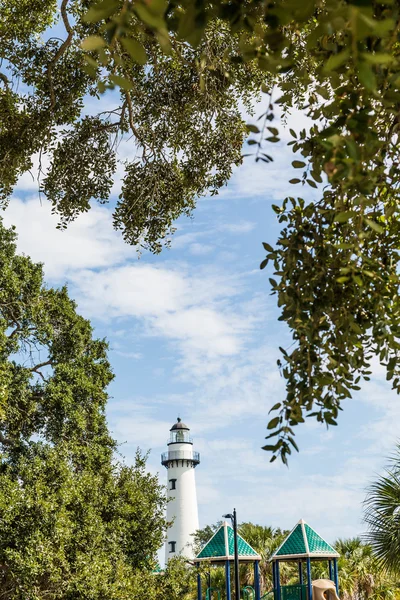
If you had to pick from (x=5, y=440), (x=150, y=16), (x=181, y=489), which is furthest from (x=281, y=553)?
(x=181, y=489)

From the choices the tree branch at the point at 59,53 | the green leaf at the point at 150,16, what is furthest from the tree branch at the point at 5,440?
the green leaf at the point at 150,16

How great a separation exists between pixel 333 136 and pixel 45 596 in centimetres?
1681

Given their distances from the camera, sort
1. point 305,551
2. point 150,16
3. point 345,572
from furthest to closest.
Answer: point 345,572, point 305,551, point 150,16

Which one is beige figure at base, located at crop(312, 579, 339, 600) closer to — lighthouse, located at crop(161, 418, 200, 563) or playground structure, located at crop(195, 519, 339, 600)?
playground structure, located at crop(195, 519, 339, 600)

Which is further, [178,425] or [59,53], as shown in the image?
[178,425]

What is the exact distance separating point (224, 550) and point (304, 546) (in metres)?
2.91

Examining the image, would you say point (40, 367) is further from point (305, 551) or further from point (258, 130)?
point (258, 130)

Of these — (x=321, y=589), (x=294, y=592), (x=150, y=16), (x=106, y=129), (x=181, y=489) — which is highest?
(x=181, y=489)

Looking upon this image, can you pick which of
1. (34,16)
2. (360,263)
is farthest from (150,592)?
(360,263)

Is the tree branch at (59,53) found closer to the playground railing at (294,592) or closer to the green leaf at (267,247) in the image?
the green leaf at (267,247)

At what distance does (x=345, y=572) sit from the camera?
2791cm

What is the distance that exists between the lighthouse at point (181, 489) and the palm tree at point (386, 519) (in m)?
36.1

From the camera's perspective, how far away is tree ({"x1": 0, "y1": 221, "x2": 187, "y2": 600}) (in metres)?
16.8

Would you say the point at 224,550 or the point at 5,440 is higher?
the point at 5,440
